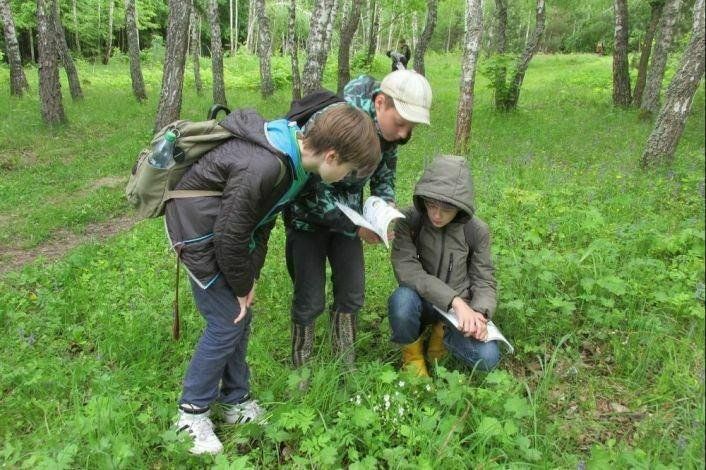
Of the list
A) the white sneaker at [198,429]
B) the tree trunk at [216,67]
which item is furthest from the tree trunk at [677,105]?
the tree trunk at [216,67]

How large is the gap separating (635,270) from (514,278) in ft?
3.01

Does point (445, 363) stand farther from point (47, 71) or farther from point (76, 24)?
point (76, 24)

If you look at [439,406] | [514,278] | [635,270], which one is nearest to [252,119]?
[439,406]

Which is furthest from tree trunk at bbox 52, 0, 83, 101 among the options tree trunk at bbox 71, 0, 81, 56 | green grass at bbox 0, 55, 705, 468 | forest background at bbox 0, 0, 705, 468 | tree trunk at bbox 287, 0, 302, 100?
tree trunk at bbox 71, 0, 81, 56

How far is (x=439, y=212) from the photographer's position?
2.90 m

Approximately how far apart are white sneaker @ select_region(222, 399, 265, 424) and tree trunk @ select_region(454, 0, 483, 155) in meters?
6.79

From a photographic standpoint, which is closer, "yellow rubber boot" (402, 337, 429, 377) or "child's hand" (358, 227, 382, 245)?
"child's hand" (358, 227, 382, 245)

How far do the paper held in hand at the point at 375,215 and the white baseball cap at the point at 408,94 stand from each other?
470mm

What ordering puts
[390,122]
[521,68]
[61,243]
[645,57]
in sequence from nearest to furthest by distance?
1. [390,122]
2. [61,243]
3. [521,68]
4. [645,57]

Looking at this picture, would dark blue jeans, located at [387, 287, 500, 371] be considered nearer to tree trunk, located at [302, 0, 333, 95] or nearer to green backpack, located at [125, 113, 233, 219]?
green backpack, located at [125, 113, 233, 219]

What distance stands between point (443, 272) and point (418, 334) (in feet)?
1.34

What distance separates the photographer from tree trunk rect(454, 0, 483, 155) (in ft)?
26.6

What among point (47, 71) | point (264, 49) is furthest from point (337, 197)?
point (264, 49)

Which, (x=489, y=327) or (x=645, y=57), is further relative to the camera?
(x=645, y=57)
